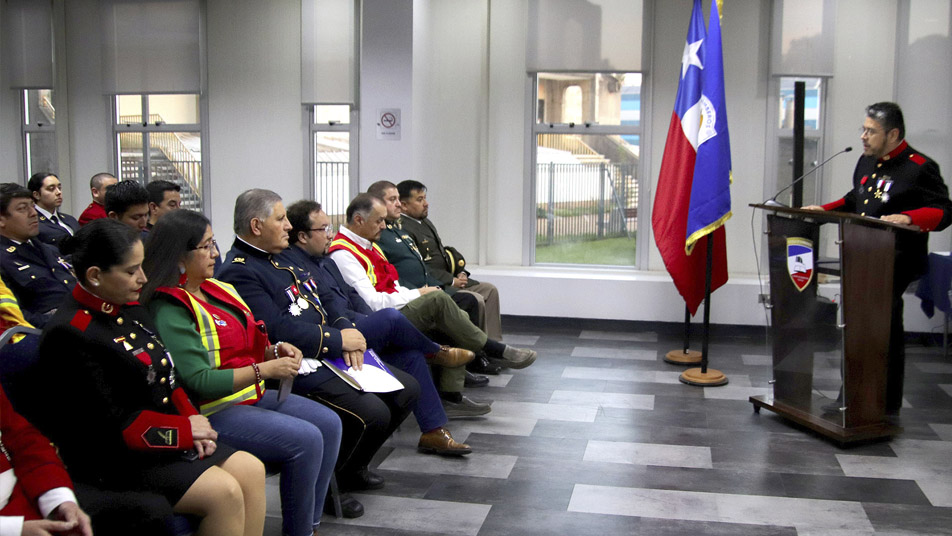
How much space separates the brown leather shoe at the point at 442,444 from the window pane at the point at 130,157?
522 centimetres

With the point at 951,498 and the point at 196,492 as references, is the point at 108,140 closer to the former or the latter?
the point at 196,492

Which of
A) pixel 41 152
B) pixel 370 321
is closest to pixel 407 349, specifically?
pixel 370 321

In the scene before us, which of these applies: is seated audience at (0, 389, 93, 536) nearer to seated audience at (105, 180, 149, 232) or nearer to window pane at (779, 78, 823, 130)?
seated audience at (105, 180, 149, 232)

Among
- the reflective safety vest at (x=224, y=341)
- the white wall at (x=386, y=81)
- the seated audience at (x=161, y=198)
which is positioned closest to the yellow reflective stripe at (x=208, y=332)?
the reflective safety vest at (x=224, y=341)

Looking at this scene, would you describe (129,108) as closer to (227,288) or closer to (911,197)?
(227,288)

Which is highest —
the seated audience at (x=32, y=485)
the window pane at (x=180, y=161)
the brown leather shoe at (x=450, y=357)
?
the window pane at (x=180, y=161)

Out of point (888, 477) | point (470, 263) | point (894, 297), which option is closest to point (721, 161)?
point (894, 297)

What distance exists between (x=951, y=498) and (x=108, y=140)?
7173mm

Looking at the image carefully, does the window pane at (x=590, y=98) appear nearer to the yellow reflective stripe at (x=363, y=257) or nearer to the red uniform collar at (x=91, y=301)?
the yellow reflective stripe at (x=363, y=257)

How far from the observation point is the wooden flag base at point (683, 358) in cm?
580

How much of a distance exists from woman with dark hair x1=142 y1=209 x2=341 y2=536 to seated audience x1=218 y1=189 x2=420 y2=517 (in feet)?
0.93

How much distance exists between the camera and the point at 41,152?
8125mm

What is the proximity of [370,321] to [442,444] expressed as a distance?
25.3 inches

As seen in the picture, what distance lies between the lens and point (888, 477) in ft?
12.1
